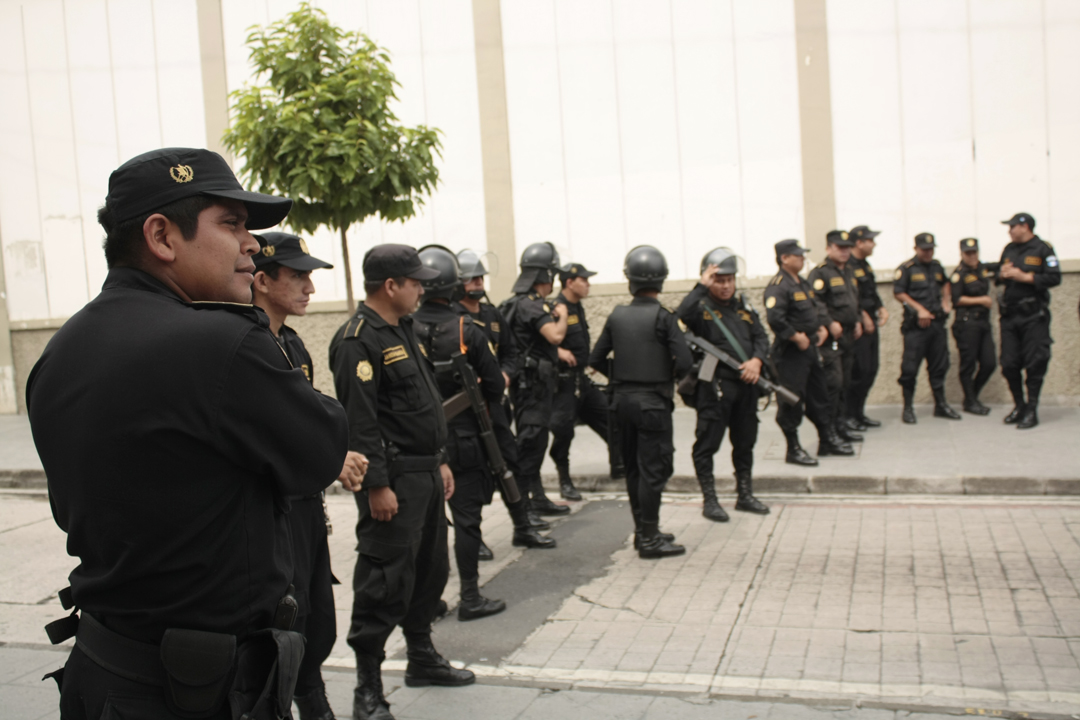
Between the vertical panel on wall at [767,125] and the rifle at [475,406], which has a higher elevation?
the vertical panel on wall at [767,125]

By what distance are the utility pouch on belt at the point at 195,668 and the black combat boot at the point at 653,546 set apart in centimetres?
452

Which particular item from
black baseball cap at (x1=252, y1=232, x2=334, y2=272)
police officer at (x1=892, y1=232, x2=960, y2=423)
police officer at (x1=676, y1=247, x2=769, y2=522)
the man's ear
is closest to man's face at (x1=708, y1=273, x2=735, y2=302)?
police officer at (x1=676, y1=247, x2=769, y2=522)

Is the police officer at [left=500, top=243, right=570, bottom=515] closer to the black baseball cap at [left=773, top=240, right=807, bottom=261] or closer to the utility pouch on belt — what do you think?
the black baseball cap at [left=773, top=240, right=807, bottom=261]

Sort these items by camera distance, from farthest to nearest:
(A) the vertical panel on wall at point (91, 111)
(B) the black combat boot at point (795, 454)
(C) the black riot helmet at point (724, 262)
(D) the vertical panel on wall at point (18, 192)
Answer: (D) the vertical panel on wall at point (18, 192) → (A) the vertical panel on wall at point (91, 111) → (B) the black combat boot at point (795, 454) → (C) the black riot helmet at point (724, 262)

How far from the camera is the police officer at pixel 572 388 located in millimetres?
7809

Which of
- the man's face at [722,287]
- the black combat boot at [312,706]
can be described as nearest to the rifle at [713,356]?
the man's face at [722,287]

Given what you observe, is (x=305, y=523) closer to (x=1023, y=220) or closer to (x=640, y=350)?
(x=640, y=350)

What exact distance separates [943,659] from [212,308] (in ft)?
12.1

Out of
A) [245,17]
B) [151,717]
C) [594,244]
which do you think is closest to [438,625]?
[151,717]

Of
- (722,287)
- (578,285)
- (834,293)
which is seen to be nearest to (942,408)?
(834,293)

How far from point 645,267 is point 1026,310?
531 cm

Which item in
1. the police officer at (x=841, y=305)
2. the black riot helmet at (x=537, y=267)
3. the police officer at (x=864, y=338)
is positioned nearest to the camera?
the black riot helmet at (x=537, y=267)

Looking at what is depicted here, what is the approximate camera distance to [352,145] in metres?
8.17

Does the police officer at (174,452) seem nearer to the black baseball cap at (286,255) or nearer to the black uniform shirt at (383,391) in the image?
the black baseball cap at (286,255)
